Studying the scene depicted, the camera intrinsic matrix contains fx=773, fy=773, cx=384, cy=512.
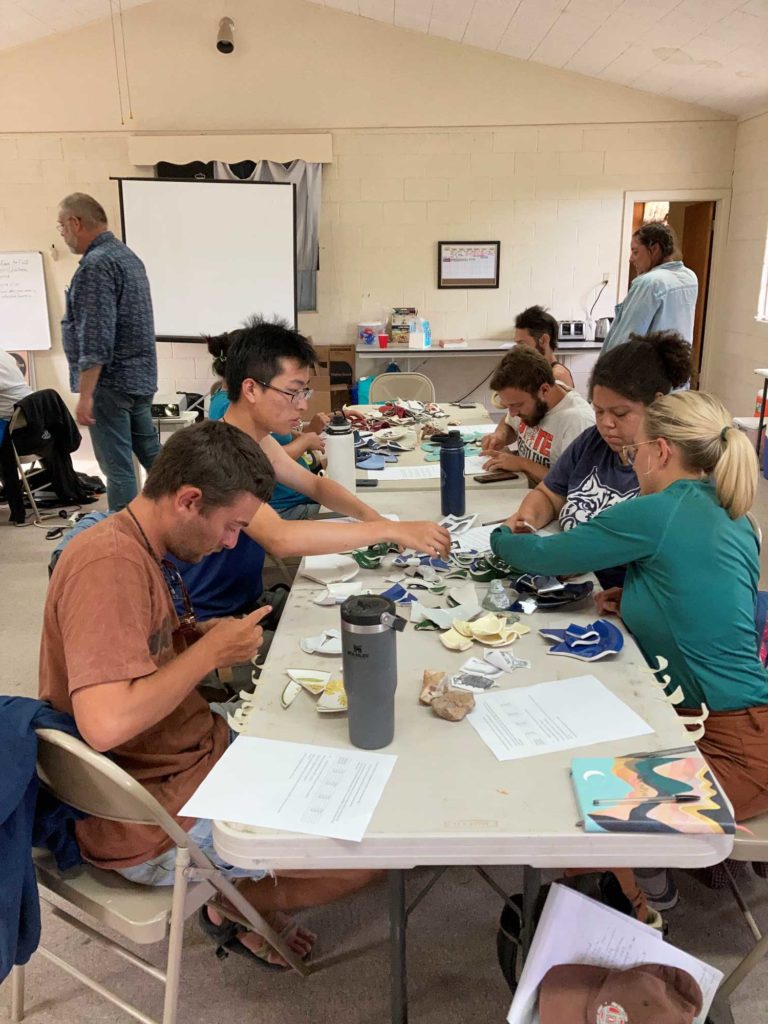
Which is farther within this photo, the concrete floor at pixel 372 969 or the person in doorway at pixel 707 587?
the concrete floor at pixel 372 969

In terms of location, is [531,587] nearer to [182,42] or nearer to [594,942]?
[594,942]

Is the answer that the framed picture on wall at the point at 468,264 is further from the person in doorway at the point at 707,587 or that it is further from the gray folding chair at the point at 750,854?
the gray folding chair at the point at 750,854

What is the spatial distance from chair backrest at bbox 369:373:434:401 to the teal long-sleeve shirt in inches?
135

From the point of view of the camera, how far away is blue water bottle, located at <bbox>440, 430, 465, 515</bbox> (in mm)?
2240

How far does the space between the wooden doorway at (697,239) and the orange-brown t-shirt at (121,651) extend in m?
5.45

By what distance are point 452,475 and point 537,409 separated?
0.67m

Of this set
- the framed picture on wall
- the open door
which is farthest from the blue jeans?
the open door

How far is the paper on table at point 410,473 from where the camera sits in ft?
9.05

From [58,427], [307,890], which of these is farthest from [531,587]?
[58,427]

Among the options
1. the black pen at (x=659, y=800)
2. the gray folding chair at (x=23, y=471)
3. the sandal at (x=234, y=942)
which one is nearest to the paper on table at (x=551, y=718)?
the black pen at (x=659, y=800)

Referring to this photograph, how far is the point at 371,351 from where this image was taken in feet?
19.8

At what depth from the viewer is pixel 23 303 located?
247 inches

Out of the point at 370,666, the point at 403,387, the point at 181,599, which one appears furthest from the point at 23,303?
the point at 370,666

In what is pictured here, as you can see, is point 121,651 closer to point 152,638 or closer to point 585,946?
point 152,638
